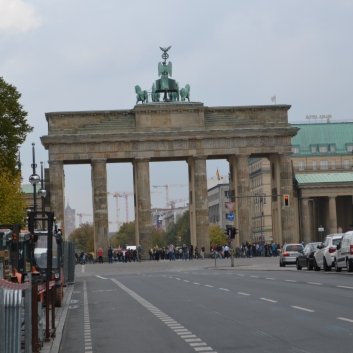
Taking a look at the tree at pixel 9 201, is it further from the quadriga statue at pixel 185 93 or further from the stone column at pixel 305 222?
the stone column at pixel 305 222

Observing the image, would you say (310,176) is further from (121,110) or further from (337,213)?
(121,110)

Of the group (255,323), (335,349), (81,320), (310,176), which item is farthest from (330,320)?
(310,176)

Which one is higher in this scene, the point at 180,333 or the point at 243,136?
the point at 243,136

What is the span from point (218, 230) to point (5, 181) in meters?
128

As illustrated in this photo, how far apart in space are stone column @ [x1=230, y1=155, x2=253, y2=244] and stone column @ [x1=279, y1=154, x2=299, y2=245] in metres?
3.50

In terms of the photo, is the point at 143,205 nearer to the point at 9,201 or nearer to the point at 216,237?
the point at 9,201

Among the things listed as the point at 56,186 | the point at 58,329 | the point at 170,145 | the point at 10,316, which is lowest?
the point at 58,329

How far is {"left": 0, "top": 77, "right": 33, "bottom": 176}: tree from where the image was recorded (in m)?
52.9

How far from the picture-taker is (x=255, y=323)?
1862 centimetres

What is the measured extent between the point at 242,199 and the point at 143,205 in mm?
9705

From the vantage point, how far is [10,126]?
52.9 meters

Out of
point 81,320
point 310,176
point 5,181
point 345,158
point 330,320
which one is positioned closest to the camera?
point 330,320

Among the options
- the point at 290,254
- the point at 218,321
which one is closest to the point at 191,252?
the point at 290,254

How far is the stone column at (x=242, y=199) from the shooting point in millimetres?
99062
